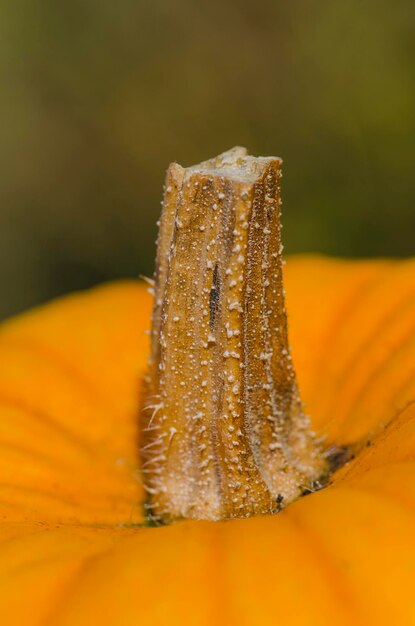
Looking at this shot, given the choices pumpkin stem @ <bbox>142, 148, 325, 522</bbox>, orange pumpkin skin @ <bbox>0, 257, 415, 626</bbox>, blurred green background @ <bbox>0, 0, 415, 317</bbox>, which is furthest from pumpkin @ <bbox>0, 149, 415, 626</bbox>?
blurred green background @ <bbox>0, 0, 415, 317</bbox>

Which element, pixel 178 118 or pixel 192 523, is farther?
pixel 178 118

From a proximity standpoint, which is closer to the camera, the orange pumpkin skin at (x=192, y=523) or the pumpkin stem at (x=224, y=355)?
the orange pumpkin skin at (x=192, y=523)

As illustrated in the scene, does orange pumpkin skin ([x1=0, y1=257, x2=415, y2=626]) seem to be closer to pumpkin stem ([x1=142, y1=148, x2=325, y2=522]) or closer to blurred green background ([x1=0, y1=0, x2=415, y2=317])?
pumpkin stem ([x1=142, y1=148, x2=325, y2=522])

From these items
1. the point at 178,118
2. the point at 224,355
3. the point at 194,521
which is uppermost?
the point at 178,118

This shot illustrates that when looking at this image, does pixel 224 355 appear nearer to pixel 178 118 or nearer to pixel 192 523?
pixel 192 523

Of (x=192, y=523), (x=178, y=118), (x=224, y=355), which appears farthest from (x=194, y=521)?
(x=178, y=118)

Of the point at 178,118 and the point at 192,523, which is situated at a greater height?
the point at 178,118

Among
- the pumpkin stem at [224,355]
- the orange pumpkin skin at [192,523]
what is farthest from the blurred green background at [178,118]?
the pumpkin stem at [224,355]

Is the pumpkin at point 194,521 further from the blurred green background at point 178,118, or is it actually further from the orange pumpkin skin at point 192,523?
the blurred green background at point 178,118

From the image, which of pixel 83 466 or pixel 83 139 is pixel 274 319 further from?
pixel 83 139
